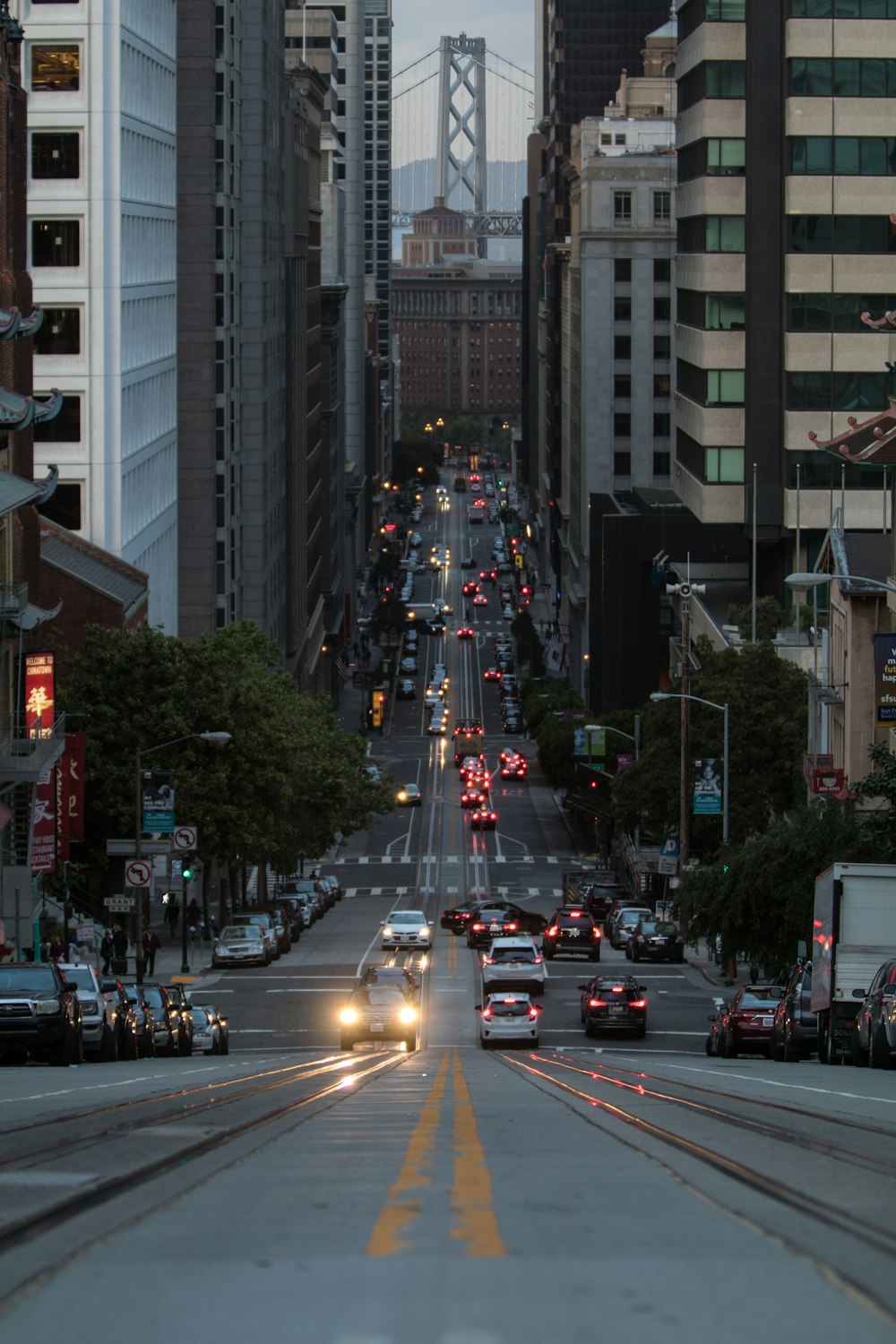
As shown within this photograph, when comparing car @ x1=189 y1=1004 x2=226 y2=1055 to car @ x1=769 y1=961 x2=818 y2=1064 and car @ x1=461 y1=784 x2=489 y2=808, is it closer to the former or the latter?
car @ x1=769 y1=961 x2=818 y2=1064

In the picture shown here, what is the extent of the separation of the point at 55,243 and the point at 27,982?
151 feet

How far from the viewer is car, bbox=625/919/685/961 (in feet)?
192

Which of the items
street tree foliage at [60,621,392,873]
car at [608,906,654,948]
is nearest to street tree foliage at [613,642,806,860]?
car at [608,906,654,948]

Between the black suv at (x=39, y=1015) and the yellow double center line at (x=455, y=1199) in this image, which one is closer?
the yellow double center line at (x=455, y=1199)

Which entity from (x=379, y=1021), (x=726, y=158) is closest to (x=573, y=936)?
(x=379, y=1021)

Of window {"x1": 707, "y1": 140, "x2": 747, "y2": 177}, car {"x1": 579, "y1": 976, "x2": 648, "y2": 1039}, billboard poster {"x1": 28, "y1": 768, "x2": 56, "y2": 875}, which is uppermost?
window {"x1": 707, "y1": 140, "x2": 747, "y2": 177}

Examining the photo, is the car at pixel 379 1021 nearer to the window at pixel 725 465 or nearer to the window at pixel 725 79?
the window at pixel 725 465

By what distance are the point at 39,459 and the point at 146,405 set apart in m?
8.80

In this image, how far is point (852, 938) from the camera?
2802 cm

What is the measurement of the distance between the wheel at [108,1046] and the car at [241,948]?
27687mm

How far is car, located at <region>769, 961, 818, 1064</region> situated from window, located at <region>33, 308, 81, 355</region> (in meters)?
43.2

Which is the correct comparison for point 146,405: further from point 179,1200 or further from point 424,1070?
point 179,1200

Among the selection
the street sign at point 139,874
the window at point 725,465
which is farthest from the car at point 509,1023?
the window at point 725,465

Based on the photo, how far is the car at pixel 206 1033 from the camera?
119 ft
